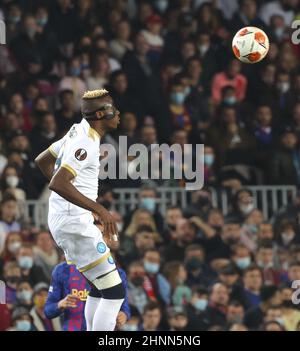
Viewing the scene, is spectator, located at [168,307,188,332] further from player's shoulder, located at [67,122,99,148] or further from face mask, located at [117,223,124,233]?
player's shoulder, located at [67,122,99,148]

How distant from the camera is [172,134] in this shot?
1953cm

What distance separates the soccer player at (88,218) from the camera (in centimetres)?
1214

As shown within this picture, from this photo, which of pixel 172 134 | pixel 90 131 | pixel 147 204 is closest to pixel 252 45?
pixel 90 131

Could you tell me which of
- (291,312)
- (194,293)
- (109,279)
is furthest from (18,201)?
(109,279)

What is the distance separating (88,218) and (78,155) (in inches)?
23.6

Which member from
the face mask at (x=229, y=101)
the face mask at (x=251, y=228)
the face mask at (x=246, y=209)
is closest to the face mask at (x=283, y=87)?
the face mask at (x=229, y=101)

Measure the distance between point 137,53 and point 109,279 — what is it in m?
8.94

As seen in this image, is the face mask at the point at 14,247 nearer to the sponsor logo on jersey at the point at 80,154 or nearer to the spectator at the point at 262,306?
the spectator at the point at 262,306

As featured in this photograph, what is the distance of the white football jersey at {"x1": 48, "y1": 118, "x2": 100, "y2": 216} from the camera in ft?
39.7

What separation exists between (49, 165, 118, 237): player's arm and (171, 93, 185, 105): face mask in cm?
835

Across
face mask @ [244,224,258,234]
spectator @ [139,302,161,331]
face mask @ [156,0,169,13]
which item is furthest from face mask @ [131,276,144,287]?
face mask @ [156,0,169,13]

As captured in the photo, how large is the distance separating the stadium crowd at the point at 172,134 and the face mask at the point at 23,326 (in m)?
0.01

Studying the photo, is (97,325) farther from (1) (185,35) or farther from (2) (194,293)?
(1) (185,35)

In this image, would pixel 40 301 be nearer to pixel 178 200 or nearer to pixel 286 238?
pixel 178 200
